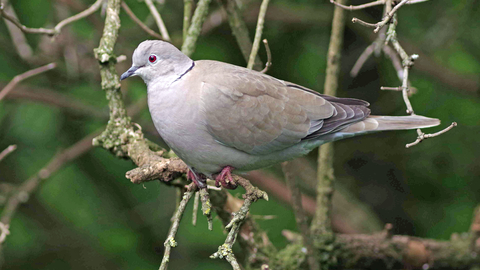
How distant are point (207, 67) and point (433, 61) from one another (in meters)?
2.68

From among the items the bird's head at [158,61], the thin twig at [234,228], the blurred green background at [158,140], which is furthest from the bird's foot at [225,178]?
the blurred green background at [158,140]

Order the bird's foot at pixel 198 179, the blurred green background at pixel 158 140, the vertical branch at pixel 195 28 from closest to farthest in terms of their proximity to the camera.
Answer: the bird's foot at pixel 198 179, the vertical branch at pixel 195 28, the blurred green background at pixel 158 140

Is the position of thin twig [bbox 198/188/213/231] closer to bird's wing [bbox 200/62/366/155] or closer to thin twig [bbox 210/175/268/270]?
thin twig [bbox 210/175/268/270]

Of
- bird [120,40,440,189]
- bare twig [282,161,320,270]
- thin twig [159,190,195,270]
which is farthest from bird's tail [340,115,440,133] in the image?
thin twig [159,190,195,270]

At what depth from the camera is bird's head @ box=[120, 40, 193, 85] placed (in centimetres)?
265

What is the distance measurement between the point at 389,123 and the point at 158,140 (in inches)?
103

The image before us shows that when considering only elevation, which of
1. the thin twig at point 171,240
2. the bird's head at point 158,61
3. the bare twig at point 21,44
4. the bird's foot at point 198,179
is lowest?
the thin twig at point 171,240

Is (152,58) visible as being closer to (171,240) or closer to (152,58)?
(152,58)

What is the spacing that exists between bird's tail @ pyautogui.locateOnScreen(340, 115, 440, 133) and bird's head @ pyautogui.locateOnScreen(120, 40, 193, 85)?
0.99m

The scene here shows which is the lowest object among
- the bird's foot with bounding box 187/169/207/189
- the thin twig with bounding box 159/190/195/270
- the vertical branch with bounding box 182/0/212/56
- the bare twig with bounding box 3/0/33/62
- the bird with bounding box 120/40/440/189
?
Answer: the thin twig with bounding box 159/190/195/270

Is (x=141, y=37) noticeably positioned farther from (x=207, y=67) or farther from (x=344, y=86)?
(x=207, y=67)

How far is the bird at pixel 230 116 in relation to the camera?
2496 millimetres

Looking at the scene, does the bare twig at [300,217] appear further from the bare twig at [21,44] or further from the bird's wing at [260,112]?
the bare twig at [21,44]

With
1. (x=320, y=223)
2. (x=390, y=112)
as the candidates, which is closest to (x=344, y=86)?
(x=390, y=112)
